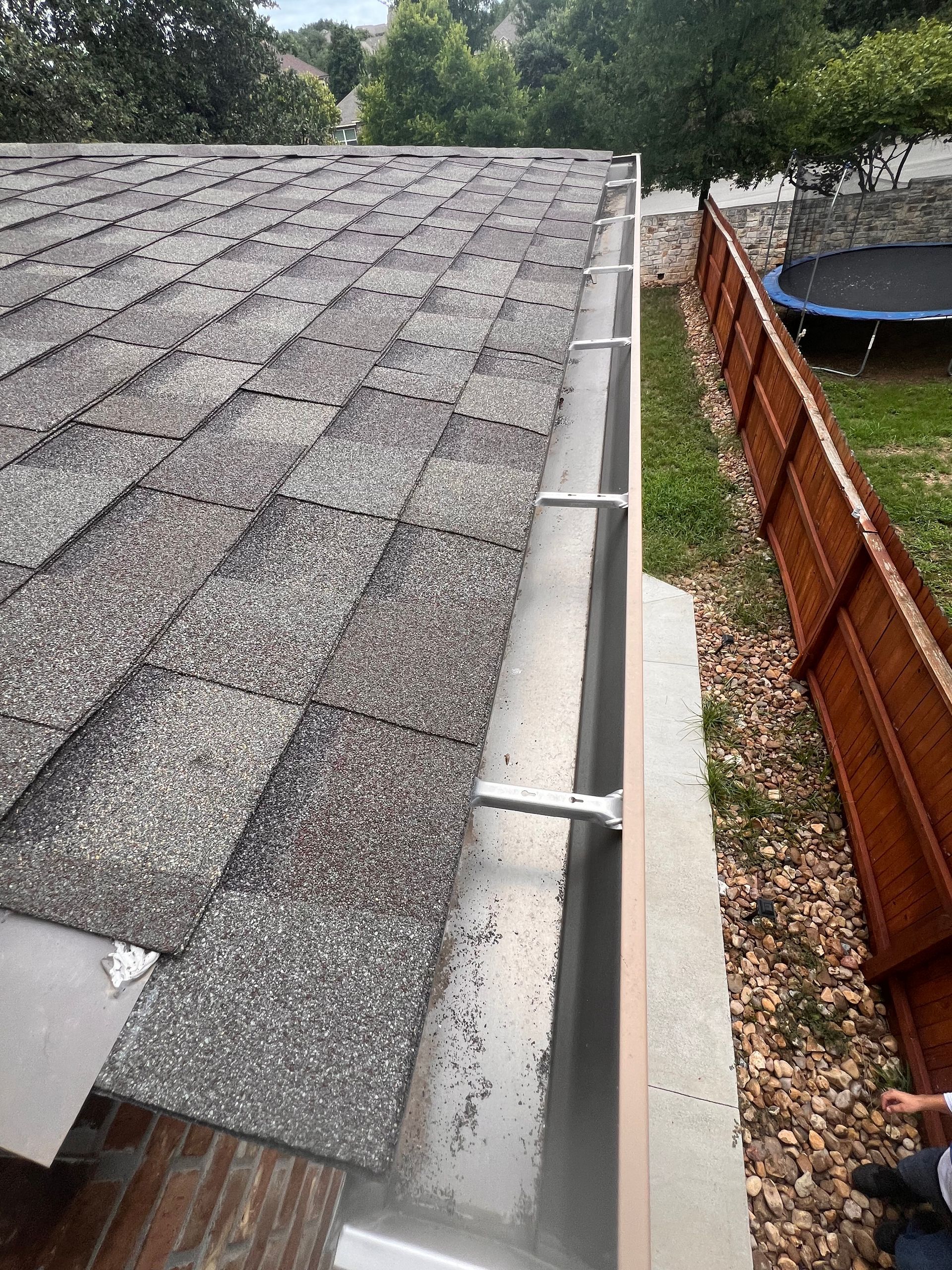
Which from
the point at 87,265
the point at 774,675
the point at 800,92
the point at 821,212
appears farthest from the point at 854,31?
the point at 87,265

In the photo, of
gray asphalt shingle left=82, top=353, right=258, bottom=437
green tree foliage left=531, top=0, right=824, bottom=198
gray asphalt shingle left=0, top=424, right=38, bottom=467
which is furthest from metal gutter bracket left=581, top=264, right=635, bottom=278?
green tree foliage left=531, top=0, right=824, bottom=198

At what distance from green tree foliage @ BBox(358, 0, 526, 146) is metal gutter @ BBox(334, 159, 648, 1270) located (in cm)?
3360

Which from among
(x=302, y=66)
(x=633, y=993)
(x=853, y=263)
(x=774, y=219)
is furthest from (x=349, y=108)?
(x=633, y=993)

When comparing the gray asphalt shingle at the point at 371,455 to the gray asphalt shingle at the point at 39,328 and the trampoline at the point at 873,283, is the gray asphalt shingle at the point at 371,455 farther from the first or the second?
the trampoline at the point at 873,283

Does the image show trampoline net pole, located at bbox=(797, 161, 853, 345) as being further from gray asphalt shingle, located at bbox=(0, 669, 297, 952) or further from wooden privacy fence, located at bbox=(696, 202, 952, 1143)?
gray asphalt shingle, located at bbox=(0, 669, 297, 952)

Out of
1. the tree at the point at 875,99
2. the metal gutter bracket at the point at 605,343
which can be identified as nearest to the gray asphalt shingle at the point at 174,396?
the metal gutter bracket at the point at 605,343

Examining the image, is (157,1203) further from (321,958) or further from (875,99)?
(875,99)

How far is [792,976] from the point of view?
4.01m

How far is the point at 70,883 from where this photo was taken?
4.10ft

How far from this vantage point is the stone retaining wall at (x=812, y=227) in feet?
49.4

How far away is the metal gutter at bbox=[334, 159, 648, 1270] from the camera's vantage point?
3.92ft

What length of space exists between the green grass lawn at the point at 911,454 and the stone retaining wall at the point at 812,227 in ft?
22.2

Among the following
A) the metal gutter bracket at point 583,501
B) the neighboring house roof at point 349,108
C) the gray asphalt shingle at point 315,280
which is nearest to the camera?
the metal gutter bracket at point 583,501

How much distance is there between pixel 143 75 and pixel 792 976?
28061 millimetres
